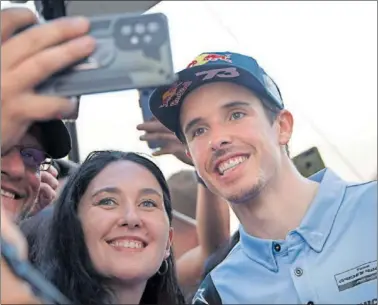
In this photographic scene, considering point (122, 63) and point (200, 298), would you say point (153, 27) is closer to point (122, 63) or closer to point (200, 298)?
point (122, 63)

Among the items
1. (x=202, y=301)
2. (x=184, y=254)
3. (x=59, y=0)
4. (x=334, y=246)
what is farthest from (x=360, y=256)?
(x=59, y=0)

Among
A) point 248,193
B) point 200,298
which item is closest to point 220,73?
point 248,193

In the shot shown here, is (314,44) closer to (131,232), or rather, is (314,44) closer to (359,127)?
(359,127)

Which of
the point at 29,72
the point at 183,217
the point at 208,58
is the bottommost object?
the point at 183,217

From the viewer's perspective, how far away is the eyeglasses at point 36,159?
0.56 metres

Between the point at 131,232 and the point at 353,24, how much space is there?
45 centimetres

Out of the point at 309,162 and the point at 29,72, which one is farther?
the point at 309,162

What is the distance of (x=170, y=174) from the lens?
2.22 ft

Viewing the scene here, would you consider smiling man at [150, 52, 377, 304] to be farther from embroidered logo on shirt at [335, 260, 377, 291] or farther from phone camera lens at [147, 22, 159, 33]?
phone camera lens at [147, 22, 159, 33]

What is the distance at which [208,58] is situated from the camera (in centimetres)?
64

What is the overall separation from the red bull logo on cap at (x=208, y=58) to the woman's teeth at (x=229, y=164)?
11 cm

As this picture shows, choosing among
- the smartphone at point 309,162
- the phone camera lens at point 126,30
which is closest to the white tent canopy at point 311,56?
the smartphone at point 309,162

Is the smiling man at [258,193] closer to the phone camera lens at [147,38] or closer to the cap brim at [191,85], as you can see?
the cap brim at [191,85]

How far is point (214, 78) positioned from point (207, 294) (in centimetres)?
22
